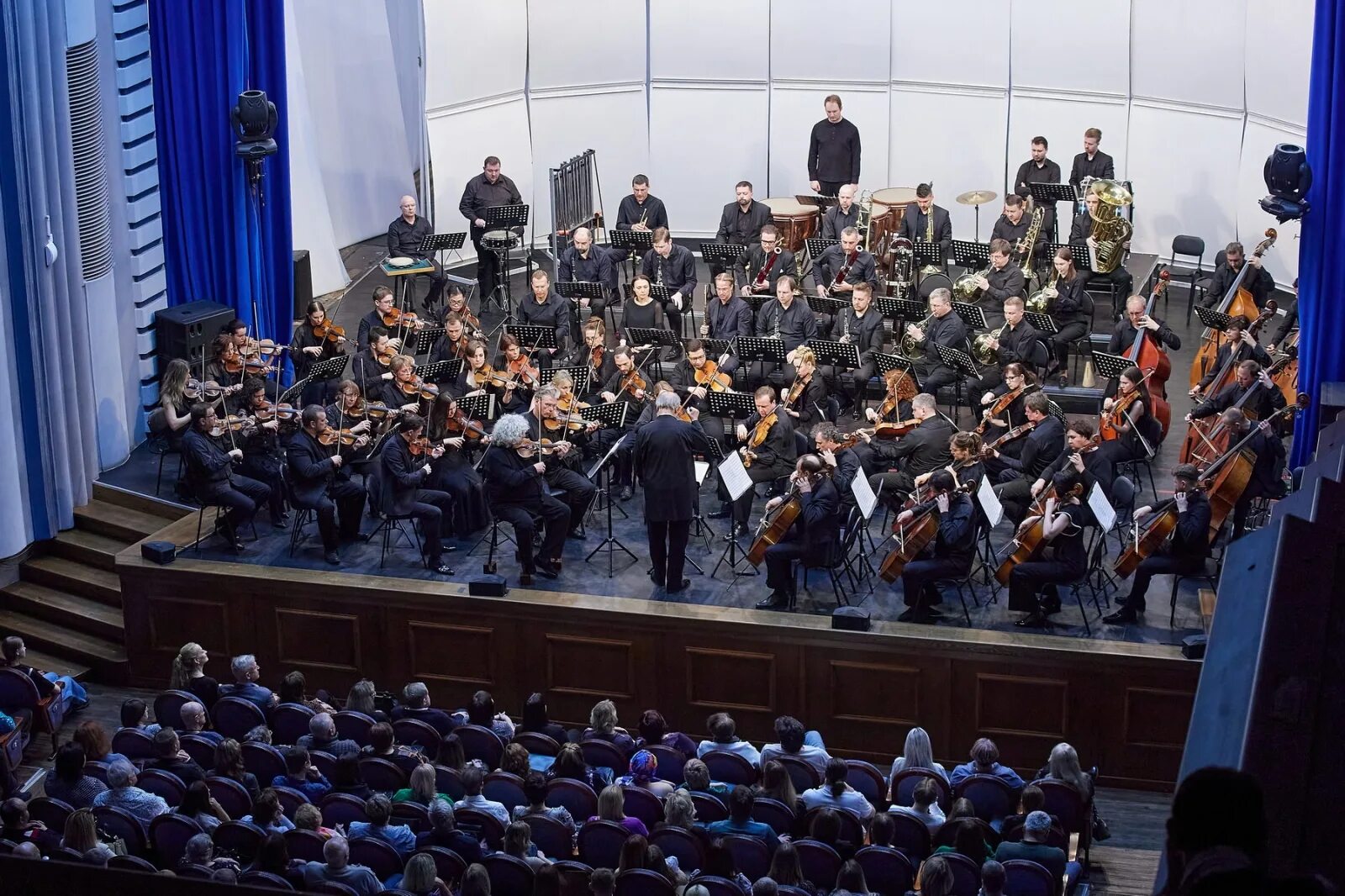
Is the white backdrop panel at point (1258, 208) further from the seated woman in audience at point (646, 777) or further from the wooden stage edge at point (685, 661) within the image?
the seated woman in audience at point (646, 777)

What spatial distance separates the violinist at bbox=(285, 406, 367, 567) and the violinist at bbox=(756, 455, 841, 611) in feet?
11.2

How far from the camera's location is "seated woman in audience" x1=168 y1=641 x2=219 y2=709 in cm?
1033

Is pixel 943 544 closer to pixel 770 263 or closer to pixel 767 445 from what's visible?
pixel 767 445

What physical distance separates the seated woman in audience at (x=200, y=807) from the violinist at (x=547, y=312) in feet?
23.0

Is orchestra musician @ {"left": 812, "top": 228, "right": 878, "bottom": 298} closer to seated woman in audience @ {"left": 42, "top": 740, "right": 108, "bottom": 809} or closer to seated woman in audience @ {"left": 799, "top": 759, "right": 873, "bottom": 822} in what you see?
seated woman in audience @ {"left": 799, "top": 759, "right": 873, "bottom": 822}

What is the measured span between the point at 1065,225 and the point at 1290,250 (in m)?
2.72

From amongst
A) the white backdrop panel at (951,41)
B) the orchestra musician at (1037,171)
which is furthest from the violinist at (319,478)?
the white backdrop panel at (951,41)

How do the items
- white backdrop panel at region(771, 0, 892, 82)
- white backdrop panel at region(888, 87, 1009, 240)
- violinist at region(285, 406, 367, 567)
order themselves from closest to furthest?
violinist at region(285, 406, 367, 567) < white backdrop panel at region(888, 87, 1009, 240) < white backdrop panel at region(771, 0, 892, 82)

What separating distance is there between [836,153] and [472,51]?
15.0ft

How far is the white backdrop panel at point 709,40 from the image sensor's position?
65.7 feet

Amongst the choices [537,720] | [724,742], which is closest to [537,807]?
[537,720]

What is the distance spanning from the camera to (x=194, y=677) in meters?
10.5

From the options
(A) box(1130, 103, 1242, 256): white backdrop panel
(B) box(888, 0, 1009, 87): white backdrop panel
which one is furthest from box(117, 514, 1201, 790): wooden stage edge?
(B) box(888, 0, 1009, 87): white backdrop panel

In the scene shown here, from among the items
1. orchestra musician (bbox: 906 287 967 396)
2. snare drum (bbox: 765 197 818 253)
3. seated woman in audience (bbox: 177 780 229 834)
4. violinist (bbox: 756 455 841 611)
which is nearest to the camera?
seated woman in audience (bbox: 177 780 229 834)
